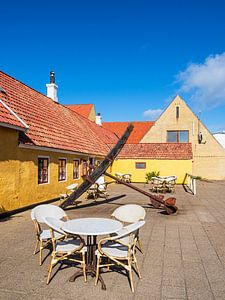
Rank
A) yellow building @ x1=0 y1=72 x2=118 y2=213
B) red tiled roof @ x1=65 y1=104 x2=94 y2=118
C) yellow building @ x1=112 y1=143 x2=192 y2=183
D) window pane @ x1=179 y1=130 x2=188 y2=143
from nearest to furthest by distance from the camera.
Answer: yellow building @ x1=0 y1=72 x2=118 y2=213
yellow building @ x1=112 y1=143 x2=192 y2=183
window pane @ x1=179 y1=130 x2=188 y2=143
red tiled roof @ x1=65 y1=104 x2=94 y2=118

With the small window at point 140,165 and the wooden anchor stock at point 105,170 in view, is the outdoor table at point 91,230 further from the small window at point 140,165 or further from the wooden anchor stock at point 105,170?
the small window at point 140,165

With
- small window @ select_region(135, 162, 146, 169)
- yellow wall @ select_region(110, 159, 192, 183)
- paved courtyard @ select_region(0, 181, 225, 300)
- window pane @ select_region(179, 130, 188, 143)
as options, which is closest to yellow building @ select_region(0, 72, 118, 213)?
paved courtyard @ select_region(0, 181, 225, 300)

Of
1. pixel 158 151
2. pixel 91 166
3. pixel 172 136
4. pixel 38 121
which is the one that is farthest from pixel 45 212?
pixel 172 136

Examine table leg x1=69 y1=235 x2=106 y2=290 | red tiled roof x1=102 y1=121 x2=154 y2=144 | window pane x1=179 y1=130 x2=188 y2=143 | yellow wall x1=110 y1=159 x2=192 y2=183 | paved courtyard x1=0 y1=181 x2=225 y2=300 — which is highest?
red tiled roof x1=102 y1=121 x2=154 y2=144

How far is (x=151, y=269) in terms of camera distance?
4.84 metres

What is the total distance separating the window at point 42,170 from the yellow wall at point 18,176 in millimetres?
208

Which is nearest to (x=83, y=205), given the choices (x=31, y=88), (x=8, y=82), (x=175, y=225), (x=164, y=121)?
(x=175, y=225)

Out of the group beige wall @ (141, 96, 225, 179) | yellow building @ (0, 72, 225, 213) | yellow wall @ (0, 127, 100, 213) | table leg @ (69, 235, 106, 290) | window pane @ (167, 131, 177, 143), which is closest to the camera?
table leg @ (69, 235, 106, 290)

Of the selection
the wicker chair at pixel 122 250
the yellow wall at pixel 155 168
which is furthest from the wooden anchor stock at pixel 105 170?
the yellow wall at pixel 155 168

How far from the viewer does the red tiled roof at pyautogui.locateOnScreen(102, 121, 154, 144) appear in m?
36.2

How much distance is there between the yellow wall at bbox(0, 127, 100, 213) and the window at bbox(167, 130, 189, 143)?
1971cm

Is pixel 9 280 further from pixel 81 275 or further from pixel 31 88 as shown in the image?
pixel 31 88

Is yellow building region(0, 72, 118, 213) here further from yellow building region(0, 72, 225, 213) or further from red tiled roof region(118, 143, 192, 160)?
red tiled roof region(118, 143, 192, 160)

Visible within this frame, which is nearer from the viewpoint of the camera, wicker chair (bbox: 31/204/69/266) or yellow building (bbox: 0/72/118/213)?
wicker chair (bbox: 31/204/69/266)
